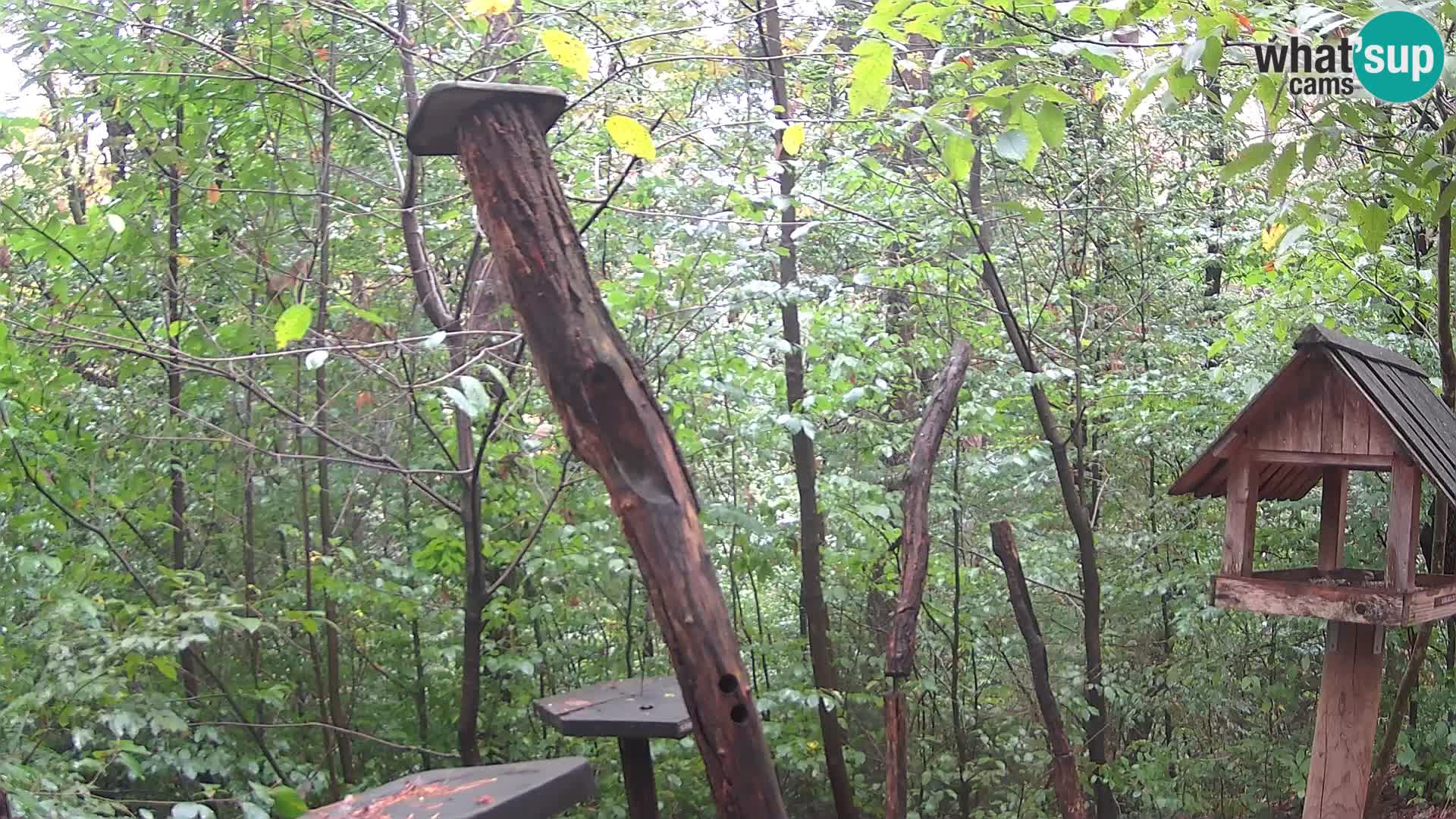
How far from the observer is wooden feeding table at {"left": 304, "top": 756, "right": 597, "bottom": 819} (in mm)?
1979

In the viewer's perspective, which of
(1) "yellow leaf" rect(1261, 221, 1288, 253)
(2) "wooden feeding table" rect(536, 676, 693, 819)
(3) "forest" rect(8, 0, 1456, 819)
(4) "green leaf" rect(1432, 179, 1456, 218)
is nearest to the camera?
(4) "green leaf" rect(1432, 179, 1456, 218)

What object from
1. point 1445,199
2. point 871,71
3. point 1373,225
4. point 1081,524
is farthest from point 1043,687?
point 871,71

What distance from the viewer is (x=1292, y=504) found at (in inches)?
174

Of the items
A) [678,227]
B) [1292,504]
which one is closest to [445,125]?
[678,227]

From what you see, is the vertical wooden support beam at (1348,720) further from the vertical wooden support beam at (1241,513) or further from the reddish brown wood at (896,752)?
the reddish brown wood at (896,752)

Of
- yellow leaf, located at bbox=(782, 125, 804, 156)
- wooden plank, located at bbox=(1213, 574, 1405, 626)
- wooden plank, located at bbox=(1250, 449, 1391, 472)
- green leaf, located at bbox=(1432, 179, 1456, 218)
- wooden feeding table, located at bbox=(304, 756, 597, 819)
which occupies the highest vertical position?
yellow leaf, located at bbox=(782, 125, 804, 156)

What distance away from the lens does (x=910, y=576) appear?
3277mm

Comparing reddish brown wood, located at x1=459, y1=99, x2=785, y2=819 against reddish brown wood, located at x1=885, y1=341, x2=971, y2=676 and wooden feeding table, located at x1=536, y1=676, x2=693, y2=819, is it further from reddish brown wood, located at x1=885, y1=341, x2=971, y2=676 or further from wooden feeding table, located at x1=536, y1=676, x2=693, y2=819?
reddish brown wood, located at x1=885, y1=341, x2=971, y2=676

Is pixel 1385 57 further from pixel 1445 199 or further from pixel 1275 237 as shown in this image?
pixel 1275 237

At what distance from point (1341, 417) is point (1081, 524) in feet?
6.40

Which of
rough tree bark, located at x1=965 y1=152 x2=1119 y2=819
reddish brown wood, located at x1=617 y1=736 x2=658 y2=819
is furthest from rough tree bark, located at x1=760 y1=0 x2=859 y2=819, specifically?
reddish brown wood, located at x1=617 y1=736 x2=658 y2=819

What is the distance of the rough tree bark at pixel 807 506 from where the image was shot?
410cm

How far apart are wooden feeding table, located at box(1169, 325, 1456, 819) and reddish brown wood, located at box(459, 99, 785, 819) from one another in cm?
136

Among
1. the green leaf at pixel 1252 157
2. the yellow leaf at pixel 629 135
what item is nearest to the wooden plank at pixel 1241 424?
the green leaf at pixel 1252 157
